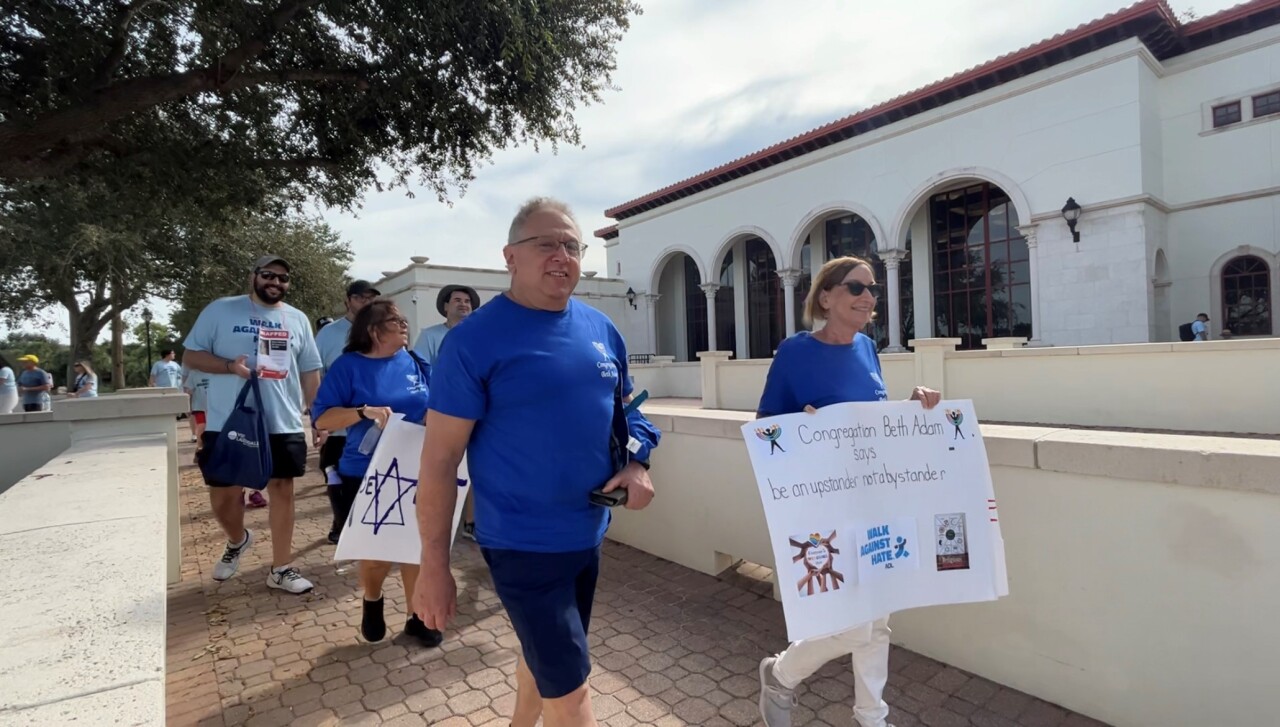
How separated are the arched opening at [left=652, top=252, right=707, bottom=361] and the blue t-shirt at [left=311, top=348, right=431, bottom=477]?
77.0ft

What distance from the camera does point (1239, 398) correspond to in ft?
25.8

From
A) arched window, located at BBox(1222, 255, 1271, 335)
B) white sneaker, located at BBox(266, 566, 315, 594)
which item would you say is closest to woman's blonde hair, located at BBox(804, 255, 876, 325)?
white sneaker, located at BBox(266, 566, 315, 594)

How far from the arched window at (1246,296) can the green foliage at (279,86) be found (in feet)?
51.6

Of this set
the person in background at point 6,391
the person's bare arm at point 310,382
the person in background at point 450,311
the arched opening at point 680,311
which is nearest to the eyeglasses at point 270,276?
the person's bare arm at point 310,382

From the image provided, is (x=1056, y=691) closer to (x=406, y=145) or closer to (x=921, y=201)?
(x=406, y=145)

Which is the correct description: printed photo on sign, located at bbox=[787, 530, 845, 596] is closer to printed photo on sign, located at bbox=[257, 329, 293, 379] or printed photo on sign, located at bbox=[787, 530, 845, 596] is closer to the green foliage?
printed photo on sign, located at bbox=[257, 329, 293, 379]

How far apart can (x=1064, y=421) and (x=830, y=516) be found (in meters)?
9.22

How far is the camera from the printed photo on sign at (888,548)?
7.91 feet

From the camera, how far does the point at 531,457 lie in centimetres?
186

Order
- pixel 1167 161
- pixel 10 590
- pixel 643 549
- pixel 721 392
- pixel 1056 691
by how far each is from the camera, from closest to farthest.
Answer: pixel 10 590 → pixel 1056 691 → pixel 643 549 → pixel 721 392 → pixel 1167 161

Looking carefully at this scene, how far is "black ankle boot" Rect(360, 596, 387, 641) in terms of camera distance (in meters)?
3.51

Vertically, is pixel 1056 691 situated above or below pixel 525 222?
below

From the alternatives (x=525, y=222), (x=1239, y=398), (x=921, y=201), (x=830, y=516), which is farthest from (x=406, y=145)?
(x=921, y=201)

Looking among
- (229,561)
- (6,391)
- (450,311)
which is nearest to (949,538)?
(450,311)
